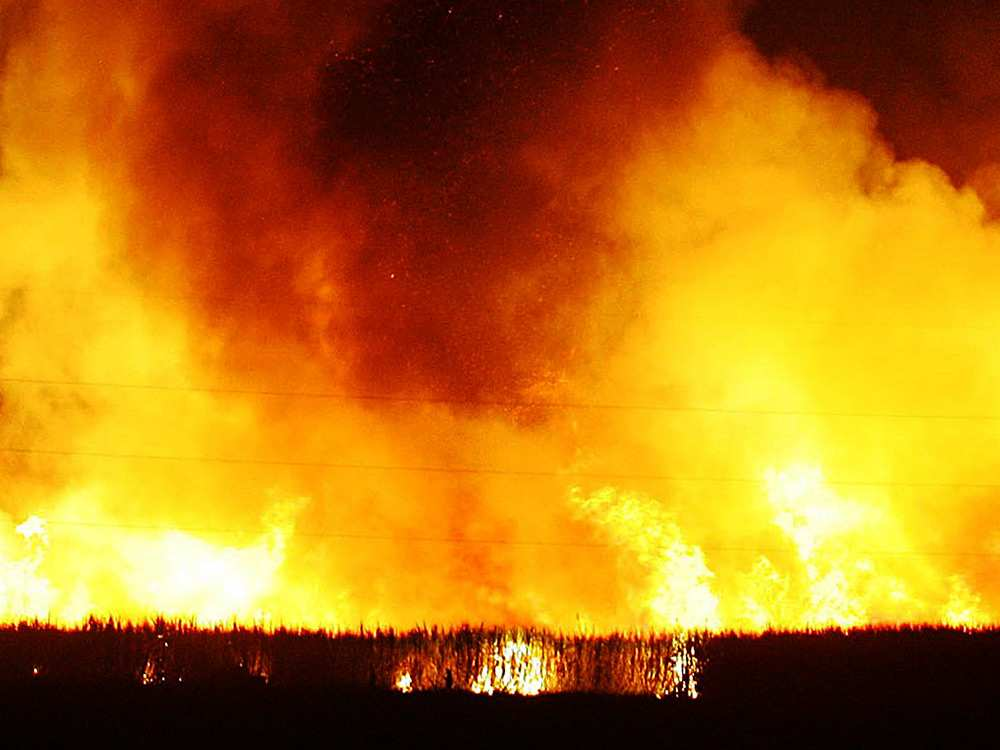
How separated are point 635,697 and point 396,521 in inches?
302

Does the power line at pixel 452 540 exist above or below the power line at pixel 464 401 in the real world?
below

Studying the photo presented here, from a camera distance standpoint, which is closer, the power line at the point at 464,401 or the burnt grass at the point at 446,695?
the burnt grass at the point at 446,695

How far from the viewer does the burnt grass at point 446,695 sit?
870 cm

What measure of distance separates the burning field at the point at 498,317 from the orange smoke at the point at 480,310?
51 mm

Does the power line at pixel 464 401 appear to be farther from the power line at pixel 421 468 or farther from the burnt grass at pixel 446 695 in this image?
the burnt grass at pixel 446 695

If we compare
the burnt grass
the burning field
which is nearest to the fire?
the burnt grass

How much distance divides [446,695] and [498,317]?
874 centimetres

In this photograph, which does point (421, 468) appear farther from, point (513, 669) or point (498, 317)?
point (513, 669)

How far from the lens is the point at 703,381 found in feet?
58.1

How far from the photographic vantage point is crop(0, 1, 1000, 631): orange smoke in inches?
661

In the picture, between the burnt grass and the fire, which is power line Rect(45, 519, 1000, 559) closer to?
the burnt grass

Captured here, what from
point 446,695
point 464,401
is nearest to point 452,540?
point 464,401

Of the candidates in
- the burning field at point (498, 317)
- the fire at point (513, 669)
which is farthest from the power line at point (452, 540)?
the fire at point (513, 669)

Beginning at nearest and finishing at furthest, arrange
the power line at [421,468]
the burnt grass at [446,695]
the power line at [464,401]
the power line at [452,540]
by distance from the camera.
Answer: the burnt grass at [446,695], the power line at [452,540], the power line at [421,468], the power line at [464,401]
